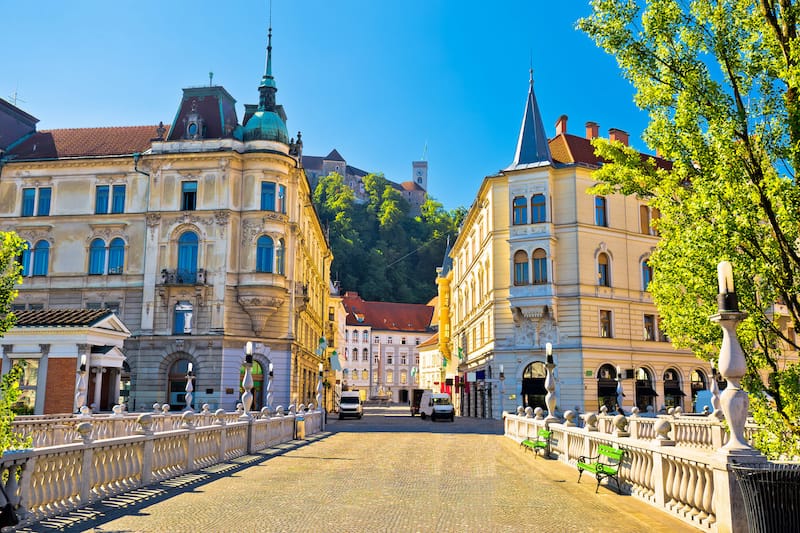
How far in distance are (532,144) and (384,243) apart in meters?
77.2

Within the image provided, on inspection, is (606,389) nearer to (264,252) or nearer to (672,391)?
(672,391)

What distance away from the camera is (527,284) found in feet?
129

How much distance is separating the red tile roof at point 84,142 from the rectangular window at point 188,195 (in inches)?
192

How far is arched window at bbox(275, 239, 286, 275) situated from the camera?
127ft

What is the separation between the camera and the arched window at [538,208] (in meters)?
40.1

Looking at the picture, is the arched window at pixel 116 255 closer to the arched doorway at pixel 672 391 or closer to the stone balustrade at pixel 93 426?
the stone balustrade at pixel 93 426


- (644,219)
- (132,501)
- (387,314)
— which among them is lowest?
(132,501)

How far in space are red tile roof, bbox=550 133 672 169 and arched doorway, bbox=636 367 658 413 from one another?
1308cm

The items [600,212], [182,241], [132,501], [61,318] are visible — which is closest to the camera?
[132,501]

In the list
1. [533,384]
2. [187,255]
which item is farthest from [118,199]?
[533,384]

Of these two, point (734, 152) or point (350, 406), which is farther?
point (350, 406)

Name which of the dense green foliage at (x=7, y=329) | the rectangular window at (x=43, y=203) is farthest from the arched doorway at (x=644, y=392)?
the rectangular window at (x=43, y=203)

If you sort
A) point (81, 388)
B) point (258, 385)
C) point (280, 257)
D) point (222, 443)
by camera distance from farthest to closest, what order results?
point (280, 257), point (258, 385), point (81, 388), point (222, 443)

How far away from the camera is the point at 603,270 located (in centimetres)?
4031
